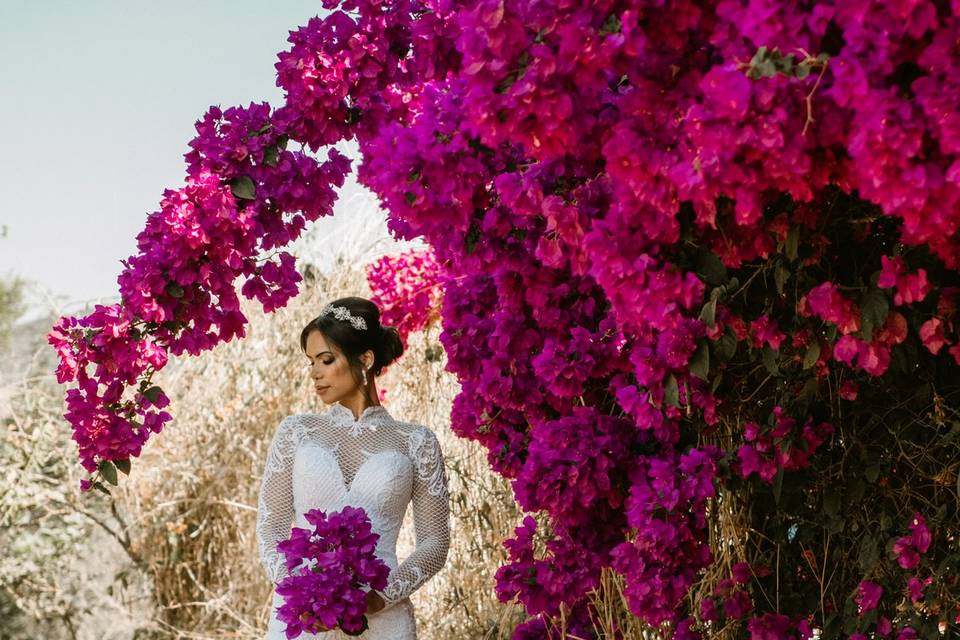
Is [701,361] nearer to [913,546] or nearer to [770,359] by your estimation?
[770,359]

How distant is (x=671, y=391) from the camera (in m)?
2.49

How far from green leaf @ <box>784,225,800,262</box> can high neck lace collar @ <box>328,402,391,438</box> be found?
5.77ft

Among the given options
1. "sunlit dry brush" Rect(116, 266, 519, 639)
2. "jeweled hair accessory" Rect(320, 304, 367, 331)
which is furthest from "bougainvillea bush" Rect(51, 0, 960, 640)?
"sunlit dry brush" Rect(116, 266, 519, 639)

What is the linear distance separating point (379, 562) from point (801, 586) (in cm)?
111

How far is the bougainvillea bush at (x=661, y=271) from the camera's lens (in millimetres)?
1896

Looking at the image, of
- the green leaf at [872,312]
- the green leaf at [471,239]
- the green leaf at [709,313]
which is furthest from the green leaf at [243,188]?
the green leaf at [872,312]

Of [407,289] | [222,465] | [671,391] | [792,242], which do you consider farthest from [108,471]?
[222,465]

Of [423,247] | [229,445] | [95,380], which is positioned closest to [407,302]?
[423,247]

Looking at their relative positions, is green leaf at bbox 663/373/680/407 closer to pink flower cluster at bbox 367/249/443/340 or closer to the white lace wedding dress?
the white lace wedding dress

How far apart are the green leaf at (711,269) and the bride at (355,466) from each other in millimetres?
1507

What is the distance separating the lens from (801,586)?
3221 millimetres

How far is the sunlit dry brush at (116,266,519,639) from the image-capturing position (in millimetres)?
6191

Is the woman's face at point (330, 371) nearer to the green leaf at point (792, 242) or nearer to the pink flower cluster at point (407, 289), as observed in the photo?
the green leaf at point (792, 242)

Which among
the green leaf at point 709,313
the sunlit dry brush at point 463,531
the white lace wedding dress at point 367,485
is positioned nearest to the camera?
the green leaf at point 709,313
